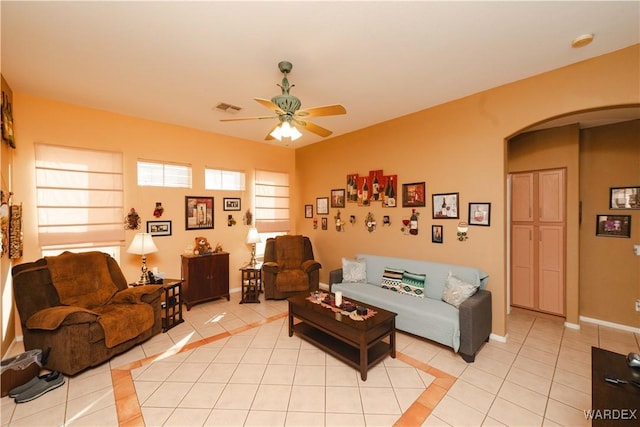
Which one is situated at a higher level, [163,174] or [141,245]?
[163,174]

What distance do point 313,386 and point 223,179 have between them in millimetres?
3855

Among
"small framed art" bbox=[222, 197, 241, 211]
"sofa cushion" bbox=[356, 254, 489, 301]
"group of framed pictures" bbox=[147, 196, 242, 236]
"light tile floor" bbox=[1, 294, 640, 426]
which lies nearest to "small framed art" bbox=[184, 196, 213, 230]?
"group of framed pictures" bbox=[147, 196, 242, 236]

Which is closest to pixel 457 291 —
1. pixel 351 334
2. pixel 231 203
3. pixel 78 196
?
pixel 351 334

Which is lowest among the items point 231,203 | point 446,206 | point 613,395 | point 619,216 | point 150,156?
point 613,395

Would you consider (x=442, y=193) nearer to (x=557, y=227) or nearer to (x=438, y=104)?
(x=438, y=104)

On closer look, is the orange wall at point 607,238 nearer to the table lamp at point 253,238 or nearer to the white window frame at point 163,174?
the table lamp at point 253,238

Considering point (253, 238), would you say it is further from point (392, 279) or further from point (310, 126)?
point (310, 126)

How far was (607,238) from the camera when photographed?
3.56 m

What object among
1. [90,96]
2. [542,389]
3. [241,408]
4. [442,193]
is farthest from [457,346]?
[90,96]

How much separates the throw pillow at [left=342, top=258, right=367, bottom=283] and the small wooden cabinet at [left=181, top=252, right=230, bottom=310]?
6.83 feet

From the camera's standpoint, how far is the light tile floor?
1.98 metres

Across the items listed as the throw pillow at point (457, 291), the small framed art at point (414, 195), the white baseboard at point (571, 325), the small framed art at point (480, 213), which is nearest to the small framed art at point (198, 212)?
the small framed art at point (414, 195)

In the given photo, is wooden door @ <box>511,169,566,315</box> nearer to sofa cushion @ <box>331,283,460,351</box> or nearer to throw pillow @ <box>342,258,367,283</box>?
sofa cushion @ <box>331,283,460,351</box>

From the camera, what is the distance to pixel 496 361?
8.91 ft
